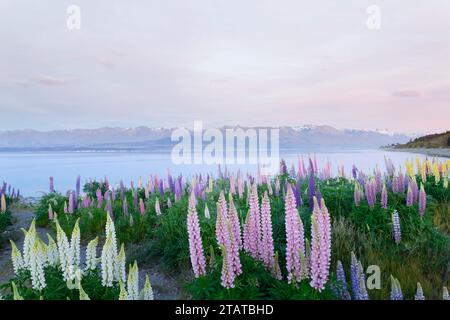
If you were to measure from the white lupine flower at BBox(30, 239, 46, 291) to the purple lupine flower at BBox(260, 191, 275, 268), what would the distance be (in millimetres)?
2131

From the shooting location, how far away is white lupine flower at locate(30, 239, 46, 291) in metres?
3.65

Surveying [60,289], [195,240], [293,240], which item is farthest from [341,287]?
[60,289]

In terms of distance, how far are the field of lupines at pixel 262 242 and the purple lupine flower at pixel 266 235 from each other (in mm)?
10

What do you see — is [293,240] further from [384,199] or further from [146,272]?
[384,199]

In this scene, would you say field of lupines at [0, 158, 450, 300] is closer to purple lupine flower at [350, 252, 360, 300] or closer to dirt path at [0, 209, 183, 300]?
purple lupine flower at [350, 252, 360, 300]

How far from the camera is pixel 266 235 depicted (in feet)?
12.8

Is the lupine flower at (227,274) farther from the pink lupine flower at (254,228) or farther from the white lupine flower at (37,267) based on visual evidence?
the white lupine flower at (37,267)

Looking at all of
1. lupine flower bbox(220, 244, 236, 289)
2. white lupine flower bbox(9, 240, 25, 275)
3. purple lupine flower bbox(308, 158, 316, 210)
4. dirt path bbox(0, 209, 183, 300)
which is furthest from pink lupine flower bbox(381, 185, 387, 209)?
white lupine flower bbox(9, 240, 25, 275)

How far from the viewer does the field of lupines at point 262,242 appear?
140 inches
